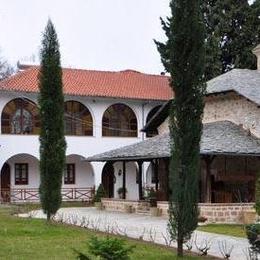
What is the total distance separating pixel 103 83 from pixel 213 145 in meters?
17.4

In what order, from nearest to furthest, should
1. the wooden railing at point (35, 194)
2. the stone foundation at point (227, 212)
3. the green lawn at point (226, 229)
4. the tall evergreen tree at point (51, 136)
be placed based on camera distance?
the green lawn at point (226, 229), the tall evergreen tree at point (51, 136), the stone foundation at point (227, 212), the wooden railing at point (35, 194)

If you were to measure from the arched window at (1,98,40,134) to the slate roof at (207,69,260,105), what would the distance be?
12142mm

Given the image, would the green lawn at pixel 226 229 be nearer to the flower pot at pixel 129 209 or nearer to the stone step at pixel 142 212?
the stone step at pixel 142 212

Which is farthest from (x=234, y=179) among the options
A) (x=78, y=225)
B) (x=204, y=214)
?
(x=78, y=225)

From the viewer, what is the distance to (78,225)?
20.5 meters

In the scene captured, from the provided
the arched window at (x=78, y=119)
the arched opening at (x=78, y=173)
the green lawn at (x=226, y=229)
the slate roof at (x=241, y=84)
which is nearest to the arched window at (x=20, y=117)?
the arched window at (x=78, y=119)

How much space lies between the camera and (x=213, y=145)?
2455 cm

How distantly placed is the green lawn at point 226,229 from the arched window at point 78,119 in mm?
18261

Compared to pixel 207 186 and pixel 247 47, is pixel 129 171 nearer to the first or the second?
pixel 247 47

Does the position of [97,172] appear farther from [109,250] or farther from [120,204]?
[109,250]

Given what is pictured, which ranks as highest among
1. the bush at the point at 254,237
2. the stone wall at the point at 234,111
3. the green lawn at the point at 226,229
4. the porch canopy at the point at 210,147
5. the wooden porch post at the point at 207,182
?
the stone wall at the point at 234,111

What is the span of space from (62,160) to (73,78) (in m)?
20.1

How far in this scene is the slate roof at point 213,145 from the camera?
24.3 meters

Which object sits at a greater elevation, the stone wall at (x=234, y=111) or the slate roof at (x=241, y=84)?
the slate roof at (x=241, y=84)
